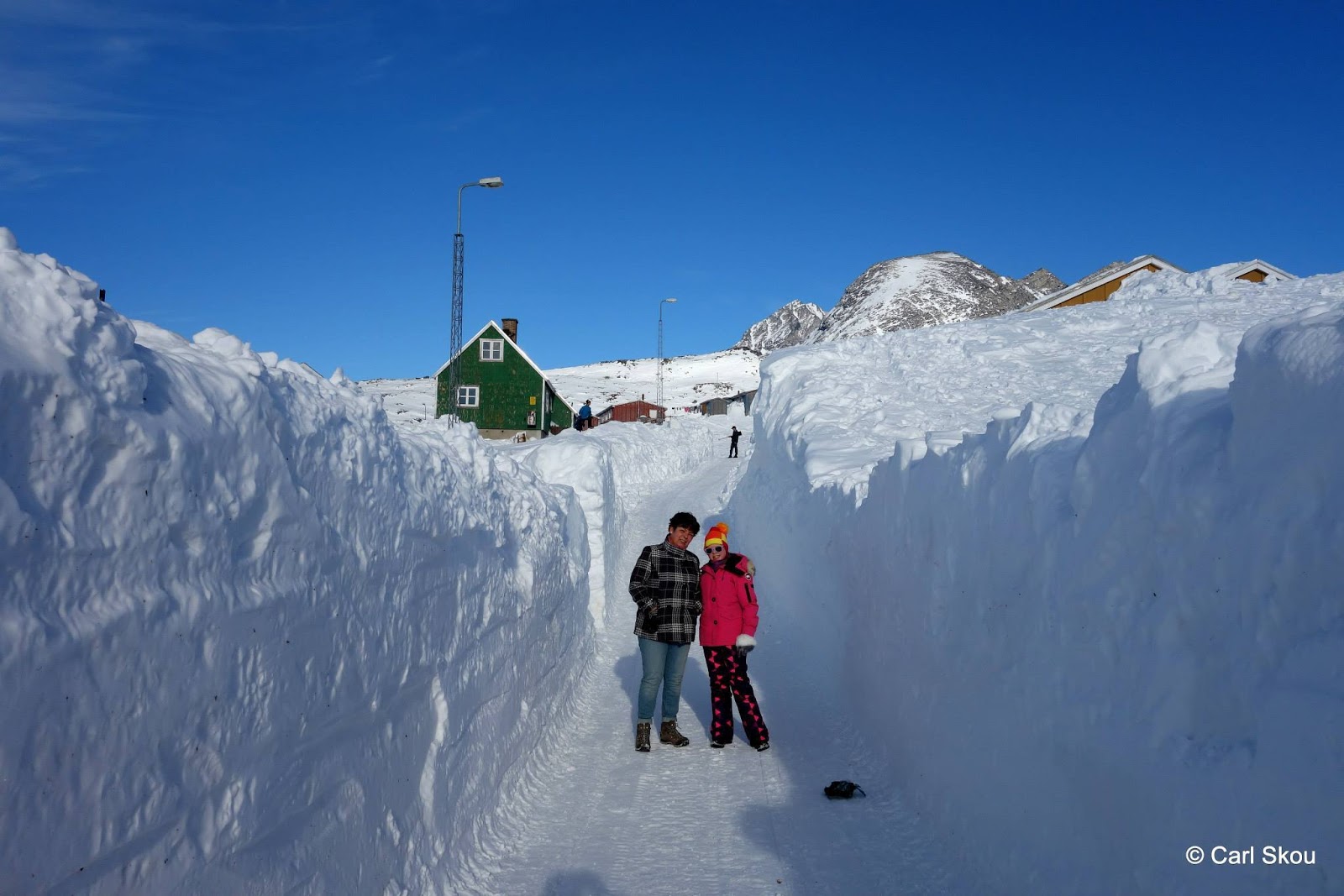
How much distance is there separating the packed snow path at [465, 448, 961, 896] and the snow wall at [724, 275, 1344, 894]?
437 mm

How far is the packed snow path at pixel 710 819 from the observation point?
489 cm

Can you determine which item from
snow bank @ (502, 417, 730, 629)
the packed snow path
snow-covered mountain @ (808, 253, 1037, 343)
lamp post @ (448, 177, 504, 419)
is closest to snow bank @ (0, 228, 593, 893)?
the packed snow path

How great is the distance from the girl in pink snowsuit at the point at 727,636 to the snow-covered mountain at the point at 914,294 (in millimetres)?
71555

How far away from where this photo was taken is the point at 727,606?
730cm

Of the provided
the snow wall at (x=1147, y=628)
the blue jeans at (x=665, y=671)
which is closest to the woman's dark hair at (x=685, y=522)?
the blue jeans at (x=665, y=671)

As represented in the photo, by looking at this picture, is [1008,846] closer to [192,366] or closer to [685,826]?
[685,826]

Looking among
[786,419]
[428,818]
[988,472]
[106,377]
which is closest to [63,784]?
[106,377]

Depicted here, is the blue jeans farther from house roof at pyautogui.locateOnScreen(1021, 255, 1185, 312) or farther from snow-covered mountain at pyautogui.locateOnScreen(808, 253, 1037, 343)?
snow-covered mountain at pyautogui.locateOnScreen(808, 253, 1037, 343)

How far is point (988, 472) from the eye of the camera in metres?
5.22

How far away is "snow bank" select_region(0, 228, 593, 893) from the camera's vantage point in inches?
Result: 83.5

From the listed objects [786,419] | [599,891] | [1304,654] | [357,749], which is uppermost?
[786,419]

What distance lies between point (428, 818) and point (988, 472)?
12.0 ft

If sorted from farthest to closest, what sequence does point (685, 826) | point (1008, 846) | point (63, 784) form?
1. point (685, 826)
2. point (1008, 846)
3. point (63, 784)

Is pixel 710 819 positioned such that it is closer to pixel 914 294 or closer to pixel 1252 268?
pixel 1252 268
